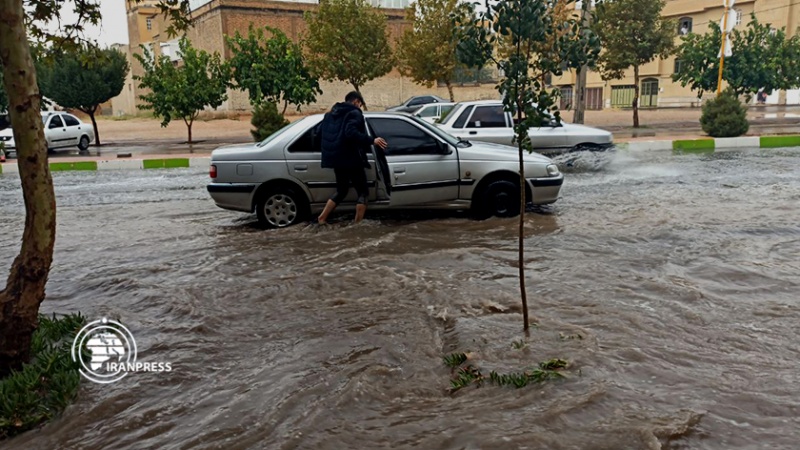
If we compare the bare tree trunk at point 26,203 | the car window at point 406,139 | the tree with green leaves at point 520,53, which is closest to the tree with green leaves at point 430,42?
the car window at point 406,139

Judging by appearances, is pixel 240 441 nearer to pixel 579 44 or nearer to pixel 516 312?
pixel 516 312

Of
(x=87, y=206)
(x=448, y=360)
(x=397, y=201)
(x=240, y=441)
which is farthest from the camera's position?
(x=87, y=206)

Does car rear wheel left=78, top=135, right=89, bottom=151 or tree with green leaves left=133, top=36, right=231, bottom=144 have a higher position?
tree with green leaves left=133, top=36, right=231, bottom=144

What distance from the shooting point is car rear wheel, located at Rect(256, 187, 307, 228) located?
25.4ft

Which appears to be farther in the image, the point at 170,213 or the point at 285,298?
the point at 170,213

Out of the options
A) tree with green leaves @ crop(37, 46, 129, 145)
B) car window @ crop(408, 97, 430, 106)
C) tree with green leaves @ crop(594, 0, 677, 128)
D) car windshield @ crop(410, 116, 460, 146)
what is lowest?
car windshield @ crop(410, 116, 460, 146)

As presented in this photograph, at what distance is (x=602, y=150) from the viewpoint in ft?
41.8

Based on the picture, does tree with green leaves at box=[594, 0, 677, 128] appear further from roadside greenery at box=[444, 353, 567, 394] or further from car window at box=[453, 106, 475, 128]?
roadside greenery at box=[444, 353, 567, 394]

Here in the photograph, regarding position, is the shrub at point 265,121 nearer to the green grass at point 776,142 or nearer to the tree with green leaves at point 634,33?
the green grass at point 776,142

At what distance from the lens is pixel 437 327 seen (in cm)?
454

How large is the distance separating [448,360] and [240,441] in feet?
4.45

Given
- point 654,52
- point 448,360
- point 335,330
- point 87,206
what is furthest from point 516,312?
point 654,52

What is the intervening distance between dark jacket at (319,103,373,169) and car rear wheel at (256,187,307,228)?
655 mm

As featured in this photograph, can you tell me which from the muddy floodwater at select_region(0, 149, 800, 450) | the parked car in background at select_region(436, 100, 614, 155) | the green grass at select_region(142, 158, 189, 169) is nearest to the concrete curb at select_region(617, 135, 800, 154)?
the parked car in background at select_region(436, 100, 614, 155)
